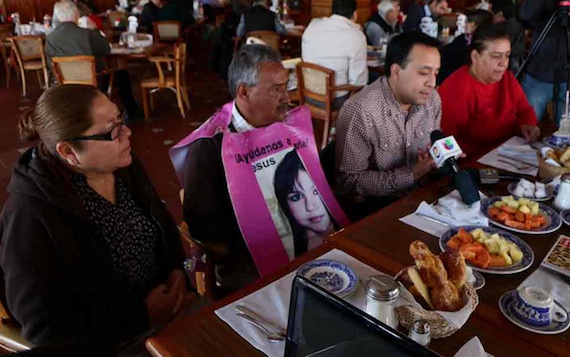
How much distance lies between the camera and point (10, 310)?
1.37 meters

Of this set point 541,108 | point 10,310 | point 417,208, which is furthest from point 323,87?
point 10,310

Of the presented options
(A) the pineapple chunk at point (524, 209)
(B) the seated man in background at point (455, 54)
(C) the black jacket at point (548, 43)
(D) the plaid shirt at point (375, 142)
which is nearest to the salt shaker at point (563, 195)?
(A) the pineapple chunk at point (524, 209)

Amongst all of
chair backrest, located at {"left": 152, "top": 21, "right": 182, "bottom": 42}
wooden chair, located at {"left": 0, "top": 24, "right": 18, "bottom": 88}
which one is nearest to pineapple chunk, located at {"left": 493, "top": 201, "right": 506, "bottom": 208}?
chair backrest, located at {"left": 152, "top": 21, "right": 182, "bottom": 42}

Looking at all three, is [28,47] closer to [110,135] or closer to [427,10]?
[427,10]

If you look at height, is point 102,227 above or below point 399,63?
below

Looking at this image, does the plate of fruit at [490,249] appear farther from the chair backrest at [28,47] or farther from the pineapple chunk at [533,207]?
the chair backrest at [28,47]

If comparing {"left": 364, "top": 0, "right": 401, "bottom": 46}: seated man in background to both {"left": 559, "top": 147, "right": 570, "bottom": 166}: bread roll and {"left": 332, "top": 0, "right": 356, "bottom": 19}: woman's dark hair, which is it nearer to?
{"left": 332, "top": 0, "right": 356, "bottom": 19}: woman's dark hair

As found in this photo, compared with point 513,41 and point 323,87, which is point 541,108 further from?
point 323,87

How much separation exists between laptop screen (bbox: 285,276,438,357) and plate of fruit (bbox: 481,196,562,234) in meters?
0.93

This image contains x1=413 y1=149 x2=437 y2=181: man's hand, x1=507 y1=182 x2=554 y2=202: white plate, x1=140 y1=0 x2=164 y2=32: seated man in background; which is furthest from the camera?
x1=140 y1=0 x2=164 y2=32: seated man in background

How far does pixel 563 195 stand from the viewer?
1642 mm

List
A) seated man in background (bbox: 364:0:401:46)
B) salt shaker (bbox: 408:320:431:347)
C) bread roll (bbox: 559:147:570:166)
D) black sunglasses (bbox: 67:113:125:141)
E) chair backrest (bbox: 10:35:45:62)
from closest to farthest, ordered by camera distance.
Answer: salt shaker (bbox: 408:320:431:347) < black sunglasses (bbox: 67:113:125:141) < bread roll (bbox: 559:147:570:166) < seated man in background (bbox: 364:0:401:46) < chair backrest (bbox: 10:35:45:62)

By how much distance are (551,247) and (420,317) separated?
2.10 feet

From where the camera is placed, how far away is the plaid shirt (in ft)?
6.67
